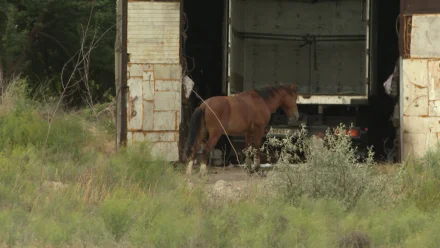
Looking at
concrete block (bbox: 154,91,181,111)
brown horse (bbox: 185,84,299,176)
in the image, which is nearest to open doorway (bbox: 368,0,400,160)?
brown horse (bbox: 185,84,299,176)

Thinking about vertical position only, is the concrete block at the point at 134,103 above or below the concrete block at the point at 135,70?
below

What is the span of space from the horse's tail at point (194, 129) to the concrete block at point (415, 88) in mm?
3013

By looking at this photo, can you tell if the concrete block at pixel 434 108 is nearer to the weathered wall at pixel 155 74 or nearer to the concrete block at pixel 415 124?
the concrete block at pixel 415 124

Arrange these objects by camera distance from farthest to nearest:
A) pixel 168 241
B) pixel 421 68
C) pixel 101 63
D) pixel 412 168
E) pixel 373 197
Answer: pixel 101 63
pixel 421 68
pixel 412 168
pixel 373 197
pixel 168 241

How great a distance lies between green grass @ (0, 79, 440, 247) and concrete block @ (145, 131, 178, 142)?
4.21 feet

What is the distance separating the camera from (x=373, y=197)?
9969mm

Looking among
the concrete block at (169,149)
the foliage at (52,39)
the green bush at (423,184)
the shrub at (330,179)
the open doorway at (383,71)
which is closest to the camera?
the shrub at (330,179)

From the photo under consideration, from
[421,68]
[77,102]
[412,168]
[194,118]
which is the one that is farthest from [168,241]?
[77,102]

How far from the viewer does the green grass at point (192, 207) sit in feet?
26.0

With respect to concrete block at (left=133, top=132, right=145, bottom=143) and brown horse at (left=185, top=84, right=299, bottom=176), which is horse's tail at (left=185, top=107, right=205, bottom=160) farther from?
concrete block at (left=133, top=132, right=145, bottom=143)

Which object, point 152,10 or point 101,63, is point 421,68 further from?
point 101,63

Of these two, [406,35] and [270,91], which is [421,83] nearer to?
[406,35]

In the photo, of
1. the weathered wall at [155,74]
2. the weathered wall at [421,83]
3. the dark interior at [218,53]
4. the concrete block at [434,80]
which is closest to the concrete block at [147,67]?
the weathered wall at [155,74]

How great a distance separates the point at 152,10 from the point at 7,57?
10.8 meters
